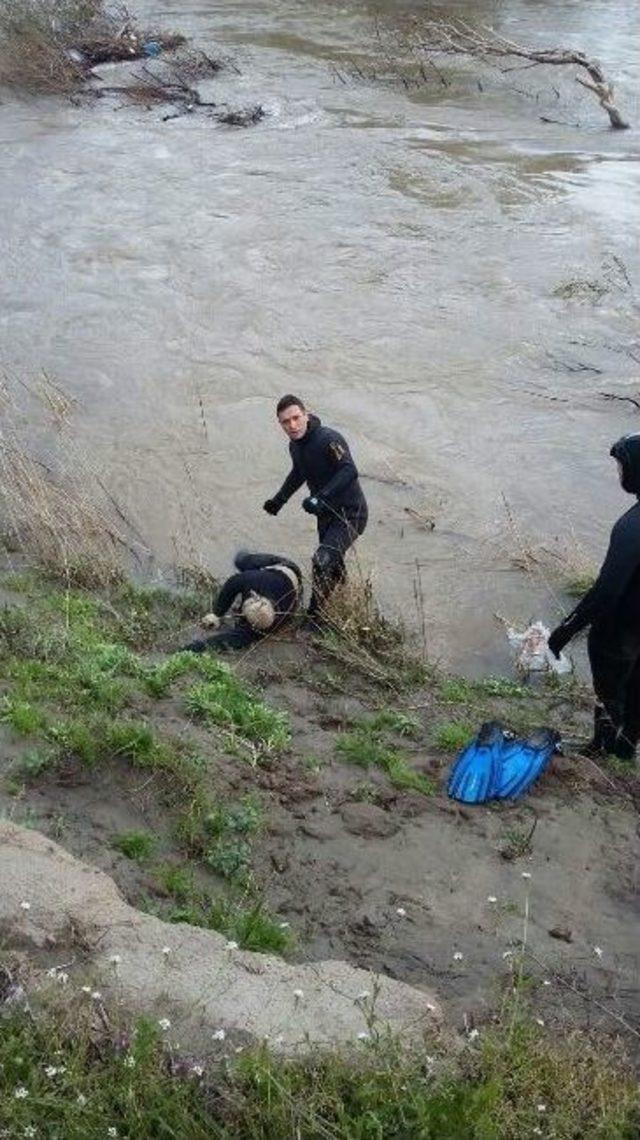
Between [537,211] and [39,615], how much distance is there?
1186 centimetres

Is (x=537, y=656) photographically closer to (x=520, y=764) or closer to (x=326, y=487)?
(x=326, y=487)

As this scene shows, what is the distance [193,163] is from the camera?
60.8ft

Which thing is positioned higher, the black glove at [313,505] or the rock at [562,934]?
the rock at [562,934]

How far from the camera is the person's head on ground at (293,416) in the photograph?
7.81 metres

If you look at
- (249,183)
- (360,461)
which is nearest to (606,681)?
(360,461)

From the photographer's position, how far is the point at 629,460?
18.9 ft

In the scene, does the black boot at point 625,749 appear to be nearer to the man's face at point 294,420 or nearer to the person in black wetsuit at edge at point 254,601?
the person in black wetsuit at edge at point 254,601

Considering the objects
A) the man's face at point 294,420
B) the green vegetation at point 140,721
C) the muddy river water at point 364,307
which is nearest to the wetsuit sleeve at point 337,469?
the man's face at point 294,420

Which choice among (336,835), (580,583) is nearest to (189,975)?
(336,835)

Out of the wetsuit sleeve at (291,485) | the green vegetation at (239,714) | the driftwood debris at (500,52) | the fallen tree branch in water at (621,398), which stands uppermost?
the green vegetation at (239,714)

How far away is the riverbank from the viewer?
4.35 metres

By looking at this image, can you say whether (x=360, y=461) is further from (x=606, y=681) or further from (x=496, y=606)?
(x=606, y=681)

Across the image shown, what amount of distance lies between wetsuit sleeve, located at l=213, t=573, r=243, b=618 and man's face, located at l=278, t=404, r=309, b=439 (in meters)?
1.00

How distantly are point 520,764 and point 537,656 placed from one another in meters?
2.10
